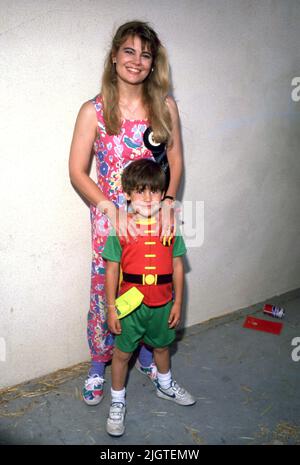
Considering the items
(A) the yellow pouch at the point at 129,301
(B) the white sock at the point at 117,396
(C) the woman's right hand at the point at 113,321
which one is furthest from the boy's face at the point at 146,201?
(B) the white sock at the point at 117,396

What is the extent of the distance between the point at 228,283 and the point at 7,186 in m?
2.03

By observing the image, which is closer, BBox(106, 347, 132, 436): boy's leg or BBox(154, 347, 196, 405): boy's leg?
BBox(106, 347, 132, 436): boy's leg

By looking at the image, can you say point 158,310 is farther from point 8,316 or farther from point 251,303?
point 251,303

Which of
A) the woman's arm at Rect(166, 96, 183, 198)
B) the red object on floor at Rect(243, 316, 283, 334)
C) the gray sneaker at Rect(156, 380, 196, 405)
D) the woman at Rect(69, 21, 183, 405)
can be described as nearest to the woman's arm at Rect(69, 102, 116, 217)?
the woman at Rect(69, 21, 183, 405)

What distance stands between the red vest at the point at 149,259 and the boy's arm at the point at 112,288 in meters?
0.05

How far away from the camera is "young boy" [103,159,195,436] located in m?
2.31

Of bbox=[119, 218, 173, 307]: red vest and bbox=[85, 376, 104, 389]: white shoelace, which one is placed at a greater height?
bbox=[119, 218, 173, 307]: red vest

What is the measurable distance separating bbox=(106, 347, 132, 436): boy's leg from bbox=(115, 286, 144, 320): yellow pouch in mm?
319

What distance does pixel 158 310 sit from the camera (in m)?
2.46

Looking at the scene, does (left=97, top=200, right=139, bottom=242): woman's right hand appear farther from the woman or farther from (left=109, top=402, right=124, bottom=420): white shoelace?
(left=109, top=402, right=124, bottom=420): white shoelace

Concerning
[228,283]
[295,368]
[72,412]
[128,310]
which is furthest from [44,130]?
[295,368]

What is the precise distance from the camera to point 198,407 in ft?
9.19

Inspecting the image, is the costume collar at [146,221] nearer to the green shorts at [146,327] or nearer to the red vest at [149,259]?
the red vest at [149,259]

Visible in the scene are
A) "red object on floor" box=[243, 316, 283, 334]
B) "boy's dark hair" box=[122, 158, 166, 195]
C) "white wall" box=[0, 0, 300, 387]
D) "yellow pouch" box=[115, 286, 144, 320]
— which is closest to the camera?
"boy's dark hair" box=[122, 158, 166, 195]
